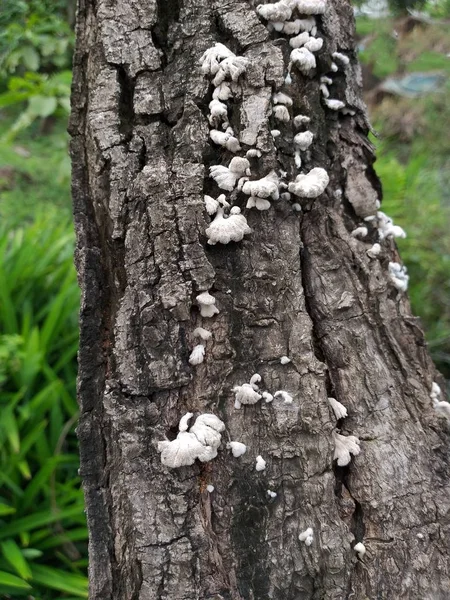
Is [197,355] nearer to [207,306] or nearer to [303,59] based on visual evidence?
[207,306]

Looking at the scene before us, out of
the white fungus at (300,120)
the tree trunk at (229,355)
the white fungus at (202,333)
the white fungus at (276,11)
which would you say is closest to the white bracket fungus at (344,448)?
the tree trunk at (229,355)

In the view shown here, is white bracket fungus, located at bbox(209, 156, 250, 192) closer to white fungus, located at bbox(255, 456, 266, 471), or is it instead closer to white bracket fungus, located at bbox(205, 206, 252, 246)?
white bracket fungus, located at bbox(205, 206, 252, 246)

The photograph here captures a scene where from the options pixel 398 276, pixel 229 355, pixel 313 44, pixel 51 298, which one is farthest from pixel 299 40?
pixel 51 298

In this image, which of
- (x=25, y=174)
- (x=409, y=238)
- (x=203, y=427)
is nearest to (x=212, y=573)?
(x=203, y=427)

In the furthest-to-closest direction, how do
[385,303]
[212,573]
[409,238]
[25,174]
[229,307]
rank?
[25,174] → [409,238] → [385,303] → [229,307] → [212,573]

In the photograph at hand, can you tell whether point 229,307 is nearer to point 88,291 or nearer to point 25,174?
point 88,291

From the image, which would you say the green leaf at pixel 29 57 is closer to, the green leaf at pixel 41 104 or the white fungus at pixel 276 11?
the green leaf at pixel 41 104
